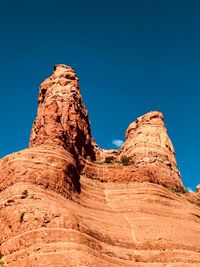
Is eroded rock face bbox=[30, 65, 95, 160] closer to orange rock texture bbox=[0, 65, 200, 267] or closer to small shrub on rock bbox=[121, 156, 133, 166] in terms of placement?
orange rock texture bbox=[0, 65, 200, 267]

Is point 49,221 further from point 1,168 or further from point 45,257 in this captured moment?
point 1,168

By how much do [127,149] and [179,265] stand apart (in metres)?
46.8

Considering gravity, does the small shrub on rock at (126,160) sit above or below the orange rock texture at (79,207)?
above

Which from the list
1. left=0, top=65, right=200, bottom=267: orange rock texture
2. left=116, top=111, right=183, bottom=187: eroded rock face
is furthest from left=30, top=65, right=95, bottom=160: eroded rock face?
left=116, top=111, right=183, bottom=187: eroded rock face

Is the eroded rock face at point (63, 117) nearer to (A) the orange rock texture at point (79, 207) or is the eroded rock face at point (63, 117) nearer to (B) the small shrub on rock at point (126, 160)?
(A) the orange rock texture at point (79, 207)

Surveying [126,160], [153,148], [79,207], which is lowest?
[79,207]

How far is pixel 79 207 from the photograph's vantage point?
43281 millimetres

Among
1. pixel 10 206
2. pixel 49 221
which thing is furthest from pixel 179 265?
pixel 10 206

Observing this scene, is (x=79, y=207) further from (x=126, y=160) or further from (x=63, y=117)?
(x=126, y=160)

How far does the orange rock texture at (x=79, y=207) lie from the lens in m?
33.1

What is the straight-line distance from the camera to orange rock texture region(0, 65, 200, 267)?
3306 centimetres

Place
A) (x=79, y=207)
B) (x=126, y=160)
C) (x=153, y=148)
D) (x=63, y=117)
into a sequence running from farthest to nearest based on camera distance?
(x=153, y=148) → (x=126, y=160) → (x=63, y=117) → (x=79, y=207)

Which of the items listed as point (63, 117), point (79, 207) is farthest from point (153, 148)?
point (79, 207)

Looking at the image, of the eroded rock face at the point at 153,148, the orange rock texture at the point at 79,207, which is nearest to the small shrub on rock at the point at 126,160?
the eroded rock face at the point at 153,148
